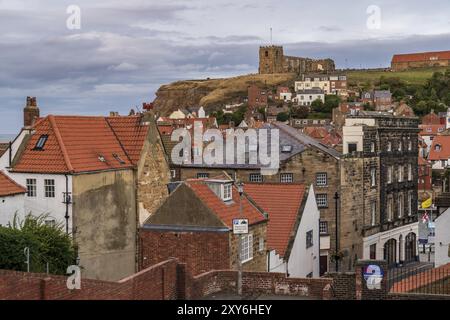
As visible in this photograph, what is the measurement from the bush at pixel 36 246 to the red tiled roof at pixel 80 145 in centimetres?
287

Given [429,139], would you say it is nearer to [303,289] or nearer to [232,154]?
[232,154]

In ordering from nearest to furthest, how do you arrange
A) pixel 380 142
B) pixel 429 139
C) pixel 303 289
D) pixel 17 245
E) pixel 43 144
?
1. pixel 303 289
2. pixel 17 245
3. pixel 43 144
4. pixel 380 142
5. pixel 429 139

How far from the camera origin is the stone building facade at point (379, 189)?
5231cm

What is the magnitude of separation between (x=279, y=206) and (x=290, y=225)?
1.57 metres

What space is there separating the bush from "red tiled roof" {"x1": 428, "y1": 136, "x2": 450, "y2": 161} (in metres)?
88.3

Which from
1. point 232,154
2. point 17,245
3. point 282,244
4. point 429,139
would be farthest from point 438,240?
point 429,139

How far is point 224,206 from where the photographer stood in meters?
30.8

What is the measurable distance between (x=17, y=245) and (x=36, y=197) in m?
8.35

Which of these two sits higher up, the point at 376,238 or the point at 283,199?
the point at 283,199

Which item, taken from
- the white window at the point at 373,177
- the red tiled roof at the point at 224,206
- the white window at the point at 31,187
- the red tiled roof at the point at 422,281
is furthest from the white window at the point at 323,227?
the red tiled roof at the point at 422,281

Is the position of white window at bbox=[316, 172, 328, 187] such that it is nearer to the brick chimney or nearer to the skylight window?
the skylight window

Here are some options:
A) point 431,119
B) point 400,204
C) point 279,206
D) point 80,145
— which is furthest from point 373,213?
point 431,119

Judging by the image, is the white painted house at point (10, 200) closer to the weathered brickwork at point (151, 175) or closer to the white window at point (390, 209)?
the weathered brickwork at point (151, 175)

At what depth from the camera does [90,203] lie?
113ft
